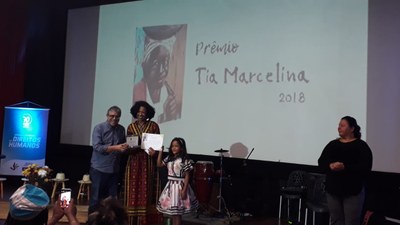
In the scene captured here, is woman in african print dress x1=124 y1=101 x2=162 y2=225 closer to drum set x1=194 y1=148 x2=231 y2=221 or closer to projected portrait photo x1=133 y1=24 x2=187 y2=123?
drum set x1=194 y1=148 x2=231 y2=221

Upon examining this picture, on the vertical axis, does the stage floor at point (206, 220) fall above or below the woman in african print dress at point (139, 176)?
below

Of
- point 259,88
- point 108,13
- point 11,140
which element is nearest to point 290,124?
point 259,88

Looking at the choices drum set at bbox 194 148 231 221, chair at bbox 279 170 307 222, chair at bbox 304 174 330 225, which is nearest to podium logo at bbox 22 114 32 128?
drum set at bbox 194 148 231 221

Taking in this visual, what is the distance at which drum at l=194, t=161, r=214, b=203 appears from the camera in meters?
6.06

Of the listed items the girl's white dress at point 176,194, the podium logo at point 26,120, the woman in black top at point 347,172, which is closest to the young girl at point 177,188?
the girl's white dress at point 176,194

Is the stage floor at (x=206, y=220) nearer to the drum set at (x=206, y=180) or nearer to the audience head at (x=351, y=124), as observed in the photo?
the drum set at (x=206, y=180)

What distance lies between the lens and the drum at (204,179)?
6062 mm

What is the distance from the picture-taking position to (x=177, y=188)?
16.1 feet

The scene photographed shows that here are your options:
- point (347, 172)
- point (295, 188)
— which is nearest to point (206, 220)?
point (295, 188)

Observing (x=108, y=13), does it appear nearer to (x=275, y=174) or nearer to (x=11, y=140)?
(x=11, y=140)

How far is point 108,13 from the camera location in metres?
7.46

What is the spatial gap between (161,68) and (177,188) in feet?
7.83

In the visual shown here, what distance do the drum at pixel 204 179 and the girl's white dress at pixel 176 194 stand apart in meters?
1.09

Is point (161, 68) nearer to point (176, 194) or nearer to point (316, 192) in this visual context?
point (176, 194)
